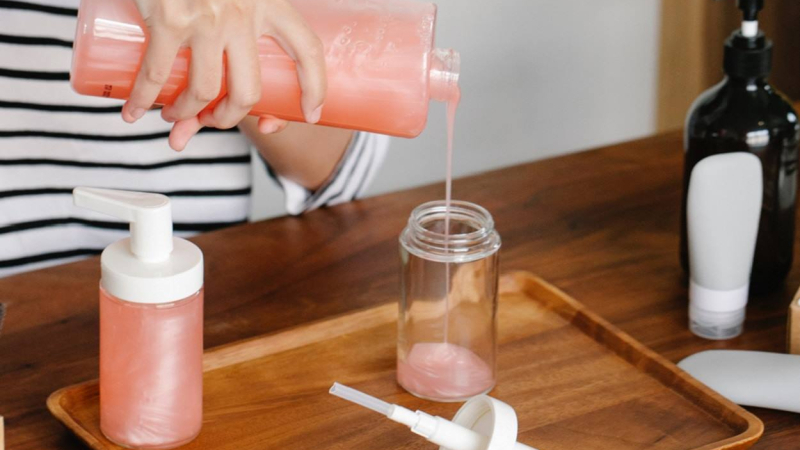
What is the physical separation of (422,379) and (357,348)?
0.25 feet

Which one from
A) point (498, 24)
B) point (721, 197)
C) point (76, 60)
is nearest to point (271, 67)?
point (76, 60)

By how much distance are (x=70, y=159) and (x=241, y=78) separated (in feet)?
1.68

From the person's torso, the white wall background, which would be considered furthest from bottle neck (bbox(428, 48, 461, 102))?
the white wall background

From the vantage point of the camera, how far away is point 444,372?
2.29ft

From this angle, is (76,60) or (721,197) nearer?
(76,60)

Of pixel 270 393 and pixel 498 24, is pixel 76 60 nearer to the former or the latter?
pixel 270 393

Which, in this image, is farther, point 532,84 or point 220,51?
point 532,84

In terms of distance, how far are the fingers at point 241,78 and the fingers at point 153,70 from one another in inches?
1.3

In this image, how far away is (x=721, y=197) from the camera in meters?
0.74

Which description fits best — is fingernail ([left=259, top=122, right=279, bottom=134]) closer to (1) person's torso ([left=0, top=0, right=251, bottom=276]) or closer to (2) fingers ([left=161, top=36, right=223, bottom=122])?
(2) fingers ([left=161, top=36, right=223, bottom=122])

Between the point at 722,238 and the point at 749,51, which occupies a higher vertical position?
the point at 749,51

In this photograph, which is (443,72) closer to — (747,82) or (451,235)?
(451,235)

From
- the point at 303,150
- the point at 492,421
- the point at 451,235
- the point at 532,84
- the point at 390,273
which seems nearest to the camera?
the point at 492,421

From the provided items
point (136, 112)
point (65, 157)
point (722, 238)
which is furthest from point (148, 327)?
point (65, 157)
